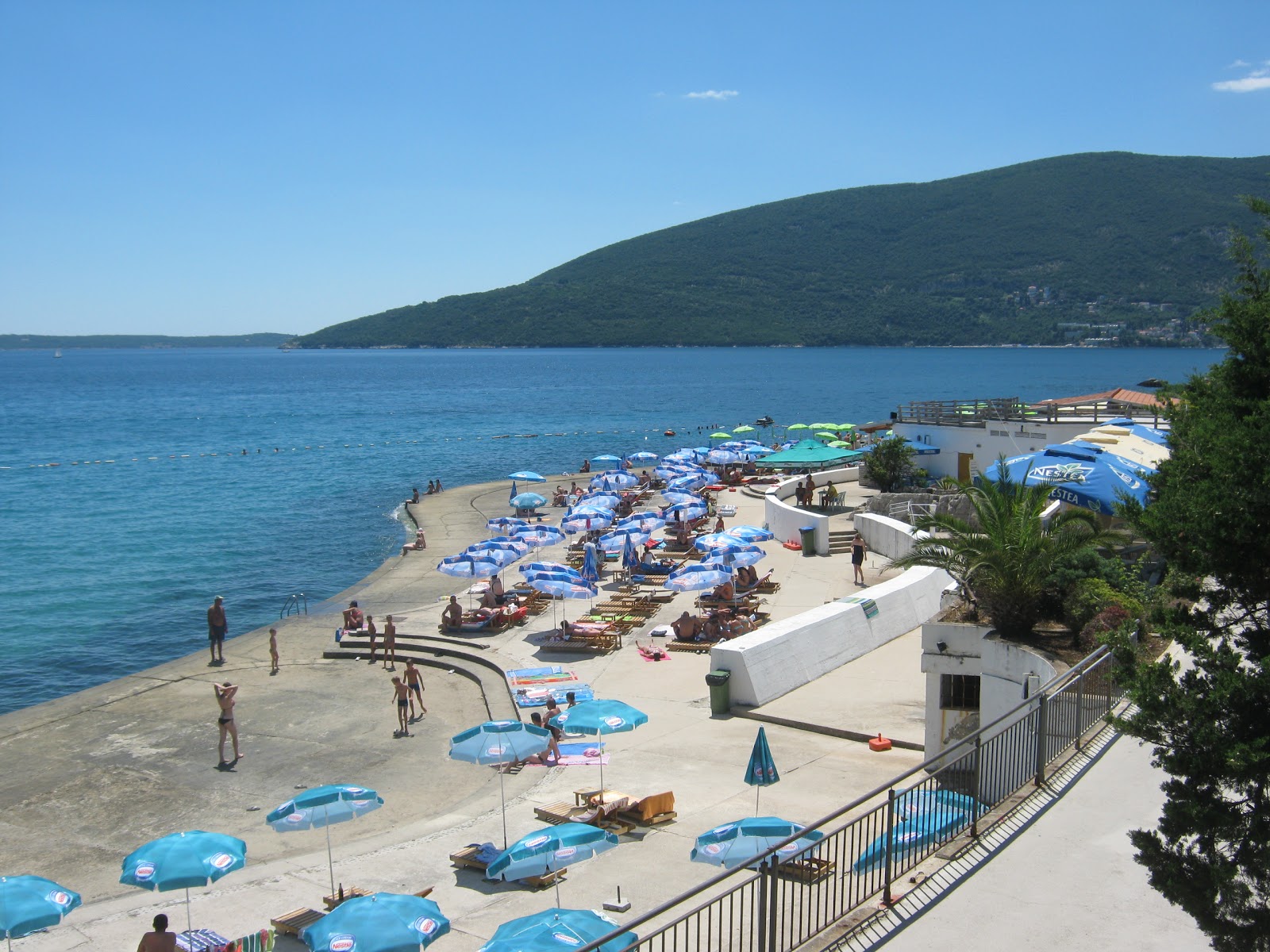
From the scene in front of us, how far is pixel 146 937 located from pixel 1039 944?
263 inches

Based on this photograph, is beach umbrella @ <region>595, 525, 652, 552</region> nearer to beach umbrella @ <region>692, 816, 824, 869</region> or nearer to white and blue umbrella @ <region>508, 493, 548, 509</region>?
white and blue umbrella @ <region>508, 493, 548, 509</region>

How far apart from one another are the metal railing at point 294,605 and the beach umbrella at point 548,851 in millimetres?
19983

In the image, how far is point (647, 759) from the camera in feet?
45.4

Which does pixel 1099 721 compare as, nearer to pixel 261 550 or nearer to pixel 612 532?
pixel 612 532

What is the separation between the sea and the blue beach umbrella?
9.04 m

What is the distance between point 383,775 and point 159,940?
21.9ft

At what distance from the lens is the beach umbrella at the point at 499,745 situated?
11789 mm

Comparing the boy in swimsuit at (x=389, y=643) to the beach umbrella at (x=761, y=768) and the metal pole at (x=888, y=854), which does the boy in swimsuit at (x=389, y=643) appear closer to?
the beach umbrella at (x=761, y=768)

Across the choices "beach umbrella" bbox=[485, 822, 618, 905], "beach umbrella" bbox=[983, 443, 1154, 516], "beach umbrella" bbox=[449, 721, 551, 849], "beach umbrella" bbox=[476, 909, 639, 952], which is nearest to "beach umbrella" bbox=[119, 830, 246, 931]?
"beach umbrella" bbox=[485, 822, 618, 905]

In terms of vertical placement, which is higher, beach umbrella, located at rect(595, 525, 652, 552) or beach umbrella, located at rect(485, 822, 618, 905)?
beach umbrella, located at rect(485, 822, 618, 905)

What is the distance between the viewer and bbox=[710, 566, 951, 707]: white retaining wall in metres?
15.5

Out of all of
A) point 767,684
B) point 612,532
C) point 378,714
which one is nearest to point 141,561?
point 612,532

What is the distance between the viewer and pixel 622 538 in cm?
2639

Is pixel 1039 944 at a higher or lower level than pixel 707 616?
higher
